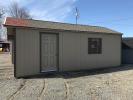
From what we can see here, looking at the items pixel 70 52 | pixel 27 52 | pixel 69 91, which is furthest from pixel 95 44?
pixel 69 91

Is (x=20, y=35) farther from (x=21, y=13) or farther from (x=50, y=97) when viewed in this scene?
(x=21, y=13)

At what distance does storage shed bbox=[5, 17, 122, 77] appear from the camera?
1162 centimetres

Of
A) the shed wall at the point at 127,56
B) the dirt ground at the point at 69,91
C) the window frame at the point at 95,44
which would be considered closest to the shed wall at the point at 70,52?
the window frame at the point at 95,44

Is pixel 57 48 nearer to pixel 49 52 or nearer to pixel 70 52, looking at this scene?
pixel 49 52

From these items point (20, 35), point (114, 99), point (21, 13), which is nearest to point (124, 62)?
point (20, 35)

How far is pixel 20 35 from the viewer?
11500mm

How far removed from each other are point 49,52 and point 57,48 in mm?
573

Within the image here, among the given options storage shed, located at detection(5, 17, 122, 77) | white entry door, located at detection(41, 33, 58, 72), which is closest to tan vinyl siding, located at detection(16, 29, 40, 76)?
storage shed, located at detection(5, 17, 122, 77)

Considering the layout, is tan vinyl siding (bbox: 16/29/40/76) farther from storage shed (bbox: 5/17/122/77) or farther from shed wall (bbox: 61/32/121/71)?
shed wall (bbox: 61/32/121/71)

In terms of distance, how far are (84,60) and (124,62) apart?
5691 mm

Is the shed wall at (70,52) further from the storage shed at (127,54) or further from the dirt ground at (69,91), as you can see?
the dirt ground at (69,91)

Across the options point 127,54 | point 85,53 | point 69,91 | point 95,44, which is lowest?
point 69,91

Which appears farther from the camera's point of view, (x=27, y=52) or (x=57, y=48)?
(x=57, y=48)

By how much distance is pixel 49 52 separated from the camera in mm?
12875
